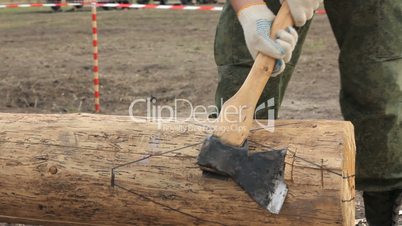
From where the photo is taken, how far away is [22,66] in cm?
894

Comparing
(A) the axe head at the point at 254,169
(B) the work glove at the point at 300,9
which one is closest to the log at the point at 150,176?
(A) the axe head at the point at 254,169

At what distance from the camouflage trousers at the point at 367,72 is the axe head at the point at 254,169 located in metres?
0.78

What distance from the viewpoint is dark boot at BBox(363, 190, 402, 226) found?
2.98 m

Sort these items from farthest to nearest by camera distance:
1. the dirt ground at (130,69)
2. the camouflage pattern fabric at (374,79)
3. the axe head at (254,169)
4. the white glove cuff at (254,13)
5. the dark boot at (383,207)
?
the dirt ground at (130,69), the dark boot at (383,207), the camouflage pattern fabric at (374,79), the white glove cuff at (254,13), the axe head at (254,169)

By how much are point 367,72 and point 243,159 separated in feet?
3.21

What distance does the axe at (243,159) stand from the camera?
206cm

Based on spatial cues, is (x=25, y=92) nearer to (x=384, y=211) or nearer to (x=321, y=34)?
(x=384, y=211)

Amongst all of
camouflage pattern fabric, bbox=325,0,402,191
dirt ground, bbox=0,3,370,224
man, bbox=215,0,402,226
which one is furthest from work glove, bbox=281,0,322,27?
dirt ground, bbox=0,3,370,224

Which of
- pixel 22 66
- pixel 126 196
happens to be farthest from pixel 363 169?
pixel 22 66

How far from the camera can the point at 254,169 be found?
6.84 feet

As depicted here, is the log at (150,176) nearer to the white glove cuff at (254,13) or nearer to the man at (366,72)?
the white glove cuff at (254,13)

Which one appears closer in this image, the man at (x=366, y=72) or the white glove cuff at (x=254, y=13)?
the white glove cuff at (x=254, y=13)

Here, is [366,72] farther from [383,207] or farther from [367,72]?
[383,207]

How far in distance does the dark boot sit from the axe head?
1059mm
